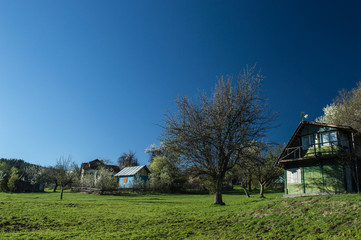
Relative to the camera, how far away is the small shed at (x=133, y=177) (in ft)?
185

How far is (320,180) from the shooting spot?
2402 cm

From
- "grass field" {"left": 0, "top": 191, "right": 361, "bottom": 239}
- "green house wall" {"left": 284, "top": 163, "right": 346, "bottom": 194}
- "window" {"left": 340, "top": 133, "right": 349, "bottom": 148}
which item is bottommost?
"grass field" {"left": 0, "top": 191, "right": 361, "bottom": 239}

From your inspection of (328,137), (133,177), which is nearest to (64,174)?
(133,177)

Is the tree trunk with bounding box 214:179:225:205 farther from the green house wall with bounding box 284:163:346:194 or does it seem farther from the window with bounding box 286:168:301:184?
the window with bounding box 286:168:301:184

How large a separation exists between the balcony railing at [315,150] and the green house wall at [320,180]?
1.13 meters

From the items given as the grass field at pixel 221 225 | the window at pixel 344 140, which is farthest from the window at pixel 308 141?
the grass field at pixel 221 225

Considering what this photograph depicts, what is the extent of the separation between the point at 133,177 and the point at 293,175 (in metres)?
39.4

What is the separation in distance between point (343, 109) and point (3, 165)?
264 feet

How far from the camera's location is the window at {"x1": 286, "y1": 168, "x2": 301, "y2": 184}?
26.0m

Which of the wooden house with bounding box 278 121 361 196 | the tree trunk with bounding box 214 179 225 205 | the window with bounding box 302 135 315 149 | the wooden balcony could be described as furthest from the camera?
the window with bounding box 302 135 315 149

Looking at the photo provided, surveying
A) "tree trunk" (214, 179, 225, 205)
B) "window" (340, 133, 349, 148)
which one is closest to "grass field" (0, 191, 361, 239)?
"tree trunk" (214, 179, 225, 205)

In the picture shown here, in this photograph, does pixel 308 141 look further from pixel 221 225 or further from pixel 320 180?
pixel 221 225

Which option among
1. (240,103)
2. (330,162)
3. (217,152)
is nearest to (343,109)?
(330,162)

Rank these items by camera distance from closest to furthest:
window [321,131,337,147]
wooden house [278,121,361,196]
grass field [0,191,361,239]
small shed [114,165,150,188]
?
1. grass field [0,191,361,239]
2. wooden house [278,121,361,196]
3. window [321,131,337,147]
4. small shed [114,165,150,188]
